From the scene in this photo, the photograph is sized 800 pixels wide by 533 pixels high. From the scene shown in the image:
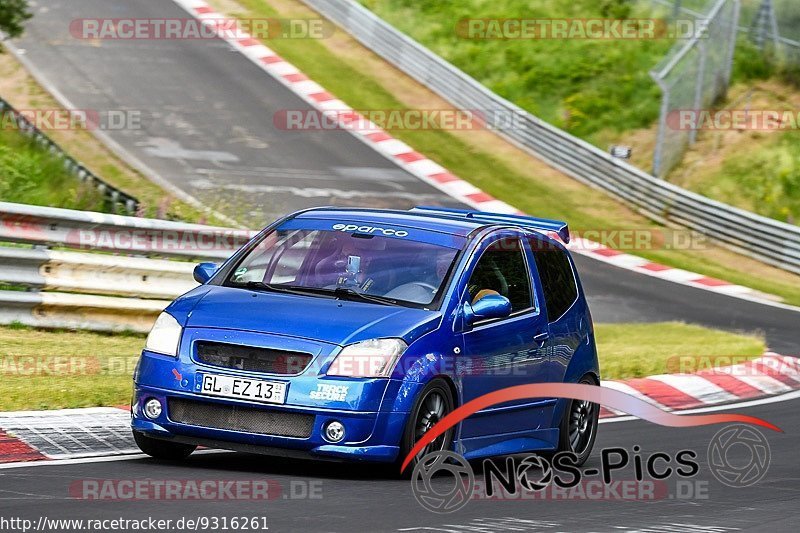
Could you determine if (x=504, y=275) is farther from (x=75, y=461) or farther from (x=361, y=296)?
(x=75, y=461)

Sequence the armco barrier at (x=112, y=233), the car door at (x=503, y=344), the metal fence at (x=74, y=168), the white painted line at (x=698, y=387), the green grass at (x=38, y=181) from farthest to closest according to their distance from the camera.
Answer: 1. the metal fence at (x=74, y=168)
2. the green grass at (x=38, y=181)
3. the white painted line at (x=698, y=387)
4. the armco barrier at (x=112, y=233)
5. the car door at (x=503, y=344)

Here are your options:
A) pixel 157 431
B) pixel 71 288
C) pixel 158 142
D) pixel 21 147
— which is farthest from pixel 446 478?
pixel 158 142

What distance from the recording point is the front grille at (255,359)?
770cm

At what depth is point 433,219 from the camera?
9.30 metres

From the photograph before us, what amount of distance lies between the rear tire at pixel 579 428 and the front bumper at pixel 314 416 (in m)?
2.01

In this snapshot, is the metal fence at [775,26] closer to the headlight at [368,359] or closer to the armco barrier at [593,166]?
the armco barrier at [593,166]

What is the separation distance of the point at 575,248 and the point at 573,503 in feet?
52.6

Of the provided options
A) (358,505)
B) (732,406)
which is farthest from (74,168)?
(358,505)

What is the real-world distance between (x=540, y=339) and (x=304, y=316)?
1.87m

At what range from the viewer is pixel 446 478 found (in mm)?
8070

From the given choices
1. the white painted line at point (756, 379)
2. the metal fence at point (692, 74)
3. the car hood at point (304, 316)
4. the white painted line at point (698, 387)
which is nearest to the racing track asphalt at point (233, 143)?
the white painted line at point (756, 379)

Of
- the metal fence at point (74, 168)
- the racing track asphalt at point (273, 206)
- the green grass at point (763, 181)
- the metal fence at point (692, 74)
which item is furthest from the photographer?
the green grass at point (763, 181)

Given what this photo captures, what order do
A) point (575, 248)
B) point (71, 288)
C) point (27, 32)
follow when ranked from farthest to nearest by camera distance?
point (27, 32), point (575, 248), point (71, 288)

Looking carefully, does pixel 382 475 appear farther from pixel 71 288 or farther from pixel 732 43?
pixel 732 43
